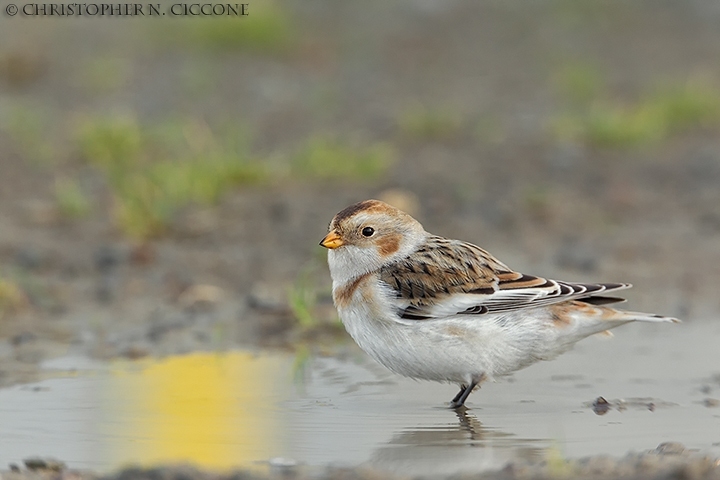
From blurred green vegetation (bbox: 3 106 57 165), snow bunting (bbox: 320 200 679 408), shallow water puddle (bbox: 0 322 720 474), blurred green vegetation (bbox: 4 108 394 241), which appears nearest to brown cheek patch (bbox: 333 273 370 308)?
snow bunting (bbox: 320 200 679 408)

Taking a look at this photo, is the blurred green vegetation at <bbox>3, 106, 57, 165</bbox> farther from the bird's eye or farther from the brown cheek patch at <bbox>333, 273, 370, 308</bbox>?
the brown cheek patch at <bbox>333, 273, 370, 308</bbox>

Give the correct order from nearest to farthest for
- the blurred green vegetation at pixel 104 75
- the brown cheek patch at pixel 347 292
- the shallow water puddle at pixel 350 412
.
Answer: the shallow water puddle at pixel 350 412 → the brown cheek patch at pixel 347 292 → the blurred green vegetation at pixel 104 75

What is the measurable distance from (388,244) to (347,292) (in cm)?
37

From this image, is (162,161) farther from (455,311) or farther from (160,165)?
(455,311)

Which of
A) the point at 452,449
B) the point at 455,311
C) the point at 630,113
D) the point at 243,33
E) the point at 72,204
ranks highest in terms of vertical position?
the point at 243,33

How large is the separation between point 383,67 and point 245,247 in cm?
590

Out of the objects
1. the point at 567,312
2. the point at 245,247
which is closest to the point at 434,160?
the point at 245,247

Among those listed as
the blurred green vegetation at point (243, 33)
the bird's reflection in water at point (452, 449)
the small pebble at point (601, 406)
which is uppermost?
the blurred green vegetation at point (243, 33)

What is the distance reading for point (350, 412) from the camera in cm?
530

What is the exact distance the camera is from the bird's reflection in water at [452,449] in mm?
4387

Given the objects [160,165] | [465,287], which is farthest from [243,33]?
[465,287]

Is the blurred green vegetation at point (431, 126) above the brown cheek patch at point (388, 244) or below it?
above

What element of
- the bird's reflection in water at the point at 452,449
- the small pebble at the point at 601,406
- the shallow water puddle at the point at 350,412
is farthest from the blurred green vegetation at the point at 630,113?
the bird's reflection in water at the point at 452,449

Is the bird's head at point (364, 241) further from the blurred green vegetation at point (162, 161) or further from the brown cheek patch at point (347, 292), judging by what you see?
the blurred green vegetation at point (162, 161)
